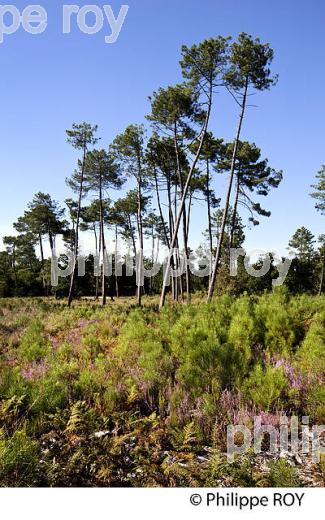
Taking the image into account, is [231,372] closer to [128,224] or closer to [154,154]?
[154,154]

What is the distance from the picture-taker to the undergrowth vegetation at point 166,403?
132 inches

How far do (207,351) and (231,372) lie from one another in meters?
0.60

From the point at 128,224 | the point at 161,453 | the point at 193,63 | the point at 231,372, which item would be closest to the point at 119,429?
the point at 161,453

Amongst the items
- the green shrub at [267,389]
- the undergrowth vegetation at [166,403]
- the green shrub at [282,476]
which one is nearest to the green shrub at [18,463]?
the undergrowth vegetation at [166,403]

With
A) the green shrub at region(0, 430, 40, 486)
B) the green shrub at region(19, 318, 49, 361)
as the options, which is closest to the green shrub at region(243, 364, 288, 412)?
the green shrub at region(0, 430, 40, 486)

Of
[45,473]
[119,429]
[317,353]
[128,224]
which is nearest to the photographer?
[45,473]

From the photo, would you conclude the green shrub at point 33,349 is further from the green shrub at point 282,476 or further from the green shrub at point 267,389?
the green shrub at point 282,476

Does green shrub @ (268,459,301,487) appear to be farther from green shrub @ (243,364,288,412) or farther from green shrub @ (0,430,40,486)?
green shrub @ (0,430,40,486)

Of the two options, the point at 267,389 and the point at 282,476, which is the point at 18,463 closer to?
the point at 282,476

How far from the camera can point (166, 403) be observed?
4.81 metres

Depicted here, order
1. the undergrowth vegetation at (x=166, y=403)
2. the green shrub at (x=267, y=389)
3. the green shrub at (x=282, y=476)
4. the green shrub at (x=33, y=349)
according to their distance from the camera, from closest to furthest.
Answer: the green shrub at (x=282, y=476), the undergrowth vegetation at (x=166, y=403), the green shrub at (x=267, y=389), the green shrub at (x=33, y=349)

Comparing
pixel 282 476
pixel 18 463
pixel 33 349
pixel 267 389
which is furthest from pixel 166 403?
pixel 33 349

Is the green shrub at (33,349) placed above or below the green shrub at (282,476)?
above
